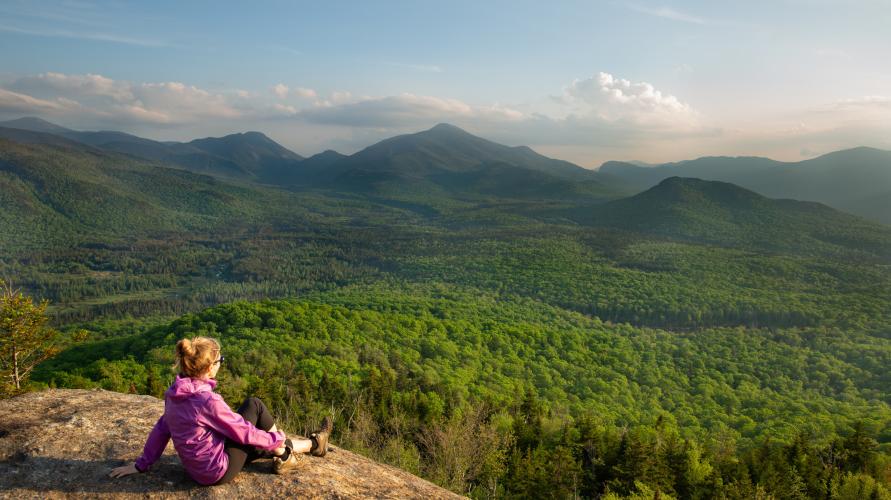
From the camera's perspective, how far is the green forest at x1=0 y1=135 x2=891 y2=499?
104ft

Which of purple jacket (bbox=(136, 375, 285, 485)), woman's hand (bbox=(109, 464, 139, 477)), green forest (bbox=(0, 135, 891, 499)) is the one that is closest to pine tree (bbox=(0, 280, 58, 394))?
green forest (bbox=(0, 135, 891, 499))

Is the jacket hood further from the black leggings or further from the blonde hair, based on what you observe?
the black leggings

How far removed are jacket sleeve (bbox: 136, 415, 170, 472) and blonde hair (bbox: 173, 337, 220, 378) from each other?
1.28 metres

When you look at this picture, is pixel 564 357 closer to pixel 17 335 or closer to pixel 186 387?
pixel 17 335

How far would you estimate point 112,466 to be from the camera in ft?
28.6

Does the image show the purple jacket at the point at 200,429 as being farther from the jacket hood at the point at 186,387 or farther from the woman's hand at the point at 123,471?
the woman's hand at the point at 123,471

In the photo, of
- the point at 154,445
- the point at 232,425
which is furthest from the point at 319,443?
the point at 154,445

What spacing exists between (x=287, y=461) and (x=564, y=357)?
81.0 metres

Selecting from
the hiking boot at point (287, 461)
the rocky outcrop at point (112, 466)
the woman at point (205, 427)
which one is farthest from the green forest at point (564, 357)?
the woman at point (205, 427)

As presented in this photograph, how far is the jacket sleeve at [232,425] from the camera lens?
754cm

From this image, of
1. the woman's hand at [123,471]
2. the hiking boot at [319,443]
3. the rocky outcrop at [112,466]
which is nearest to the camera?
the rocky outcrop at [112,466]

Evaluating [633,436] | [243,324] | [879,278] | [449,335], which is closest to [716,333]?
[449,335]

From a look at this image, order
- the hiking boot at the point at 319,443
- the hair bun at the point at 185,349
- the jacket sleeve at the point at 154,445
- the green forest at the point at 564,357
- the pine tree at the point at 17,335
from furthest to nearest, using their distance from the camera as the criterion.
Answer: the green forest at the point at 564,357 → the pine tree at the point at 17,335 → the hiking boot at the point at 319,443 → the jacket sleeve at the point at 154,445 → the hair bun at the point at 185,349

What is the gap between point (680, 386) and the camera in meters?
76.4
